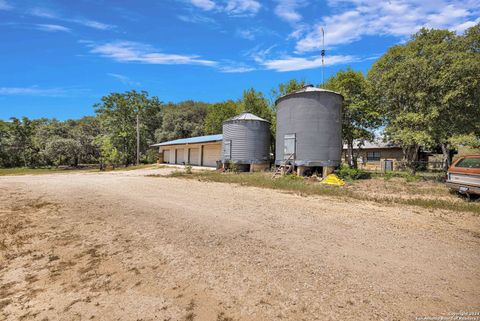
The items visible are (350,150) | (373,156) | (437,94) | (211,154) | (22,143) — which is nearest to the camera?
(437,94)

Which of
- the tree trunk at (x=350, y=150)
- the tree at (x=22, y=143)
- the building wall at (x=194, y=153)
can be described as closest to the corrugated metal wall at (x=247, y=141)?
the building wall at (x=194, y=153)

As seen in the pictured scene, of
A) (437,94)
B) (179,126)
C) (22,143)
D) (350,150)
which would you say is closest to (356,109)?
(350,150)

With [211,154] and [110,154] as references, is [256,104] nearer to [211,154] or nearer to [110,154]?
[211,154]

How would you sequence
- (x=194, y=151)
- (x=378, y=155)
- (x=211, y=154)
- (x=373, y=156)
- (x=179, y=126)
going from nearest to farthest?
1. (x=211, y=154)
2. (x=194, y=151)
3. (x=378, y=155)
4. (x=373, y=156)
5. (x=179, y=126)

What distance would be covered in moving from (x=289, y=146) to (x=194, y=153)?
55.5 feet

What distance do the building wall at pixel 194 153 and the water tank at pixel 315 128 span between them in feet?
36.7

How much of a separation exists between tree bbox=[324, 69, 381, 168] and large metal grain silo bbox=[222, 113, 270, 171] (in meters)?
6.86

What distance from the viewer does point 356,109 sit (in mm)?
20125

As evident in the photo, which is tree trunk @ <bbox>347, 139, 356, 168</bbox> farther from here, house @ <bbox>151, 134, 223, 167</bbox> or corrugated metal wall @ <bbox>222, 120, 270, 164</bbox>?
house @ <bbox>151, 134, 223, 167</bbox>

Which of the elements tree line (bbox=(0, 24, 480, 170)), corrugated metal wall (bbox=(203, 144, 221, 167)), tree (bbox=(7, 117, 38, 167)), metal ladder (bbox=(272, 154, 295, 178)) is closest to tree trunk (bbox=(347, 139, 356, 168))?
tree line (bbox=(0, 24, 480, 170))

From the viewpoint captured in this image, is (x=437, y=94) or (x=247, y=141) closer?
(x=437, y=94)

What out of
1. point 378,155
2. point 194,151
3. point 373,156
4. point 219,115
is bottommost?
point 373,156

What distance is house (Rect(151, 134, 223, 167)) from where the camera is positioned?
90.1 ft

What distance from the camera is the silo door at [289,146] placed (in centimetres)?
1622
